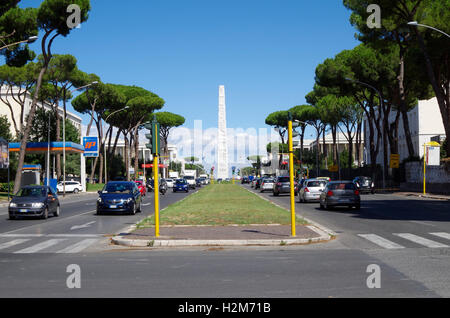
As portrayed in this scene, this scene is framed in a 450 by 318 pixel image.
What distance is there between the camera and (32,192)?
25422 millimetres

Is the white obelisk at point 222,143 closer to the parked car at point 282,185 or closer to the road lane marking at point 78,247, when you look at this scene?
the parked car at point 282,185

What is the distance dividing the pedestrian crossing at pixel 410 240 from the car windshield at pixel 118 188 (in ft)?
46.9

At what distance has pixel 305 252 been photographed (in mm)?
12625

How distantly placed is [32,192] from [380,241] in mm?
16335

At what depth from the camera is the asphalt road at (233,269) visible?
7.93 meters

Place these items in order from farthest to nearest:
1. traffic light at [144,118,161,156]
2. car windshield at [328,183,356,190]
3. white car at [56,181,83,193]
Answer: white car at [56,181,83,193], car windshield at [328,183,356,190], traffic light at [144,118,161,156]

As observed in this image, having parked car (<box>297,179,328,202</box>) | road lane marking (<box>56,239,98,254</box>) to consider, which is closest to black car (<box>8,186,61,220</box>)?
road lane marking (<box>56,239,98,254</box>)

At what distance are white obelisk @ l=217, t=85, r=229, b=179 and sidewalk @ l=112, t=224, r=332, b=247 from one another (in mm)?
86415

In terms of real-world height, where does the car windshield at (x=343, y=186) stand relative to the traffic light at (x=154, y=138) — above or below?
below

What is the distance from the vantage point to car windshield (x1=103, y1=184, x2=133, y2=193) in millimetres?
27828

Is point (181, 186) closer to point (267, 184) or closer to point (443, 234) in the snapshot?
point (267, 184)

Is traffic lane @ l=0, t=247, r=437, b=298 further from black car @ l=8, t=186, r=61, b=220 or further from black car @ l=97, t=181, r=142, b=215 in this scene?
black car @ l=97, t=181, r=142, b=215

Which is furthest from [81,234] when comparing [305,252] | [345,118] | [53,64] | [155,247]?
[345,118]

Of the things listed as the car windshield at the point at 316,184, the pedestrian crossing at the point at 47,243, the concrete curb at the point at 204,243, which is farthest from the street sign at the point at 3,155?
the concrete curb at the point at 204,243
